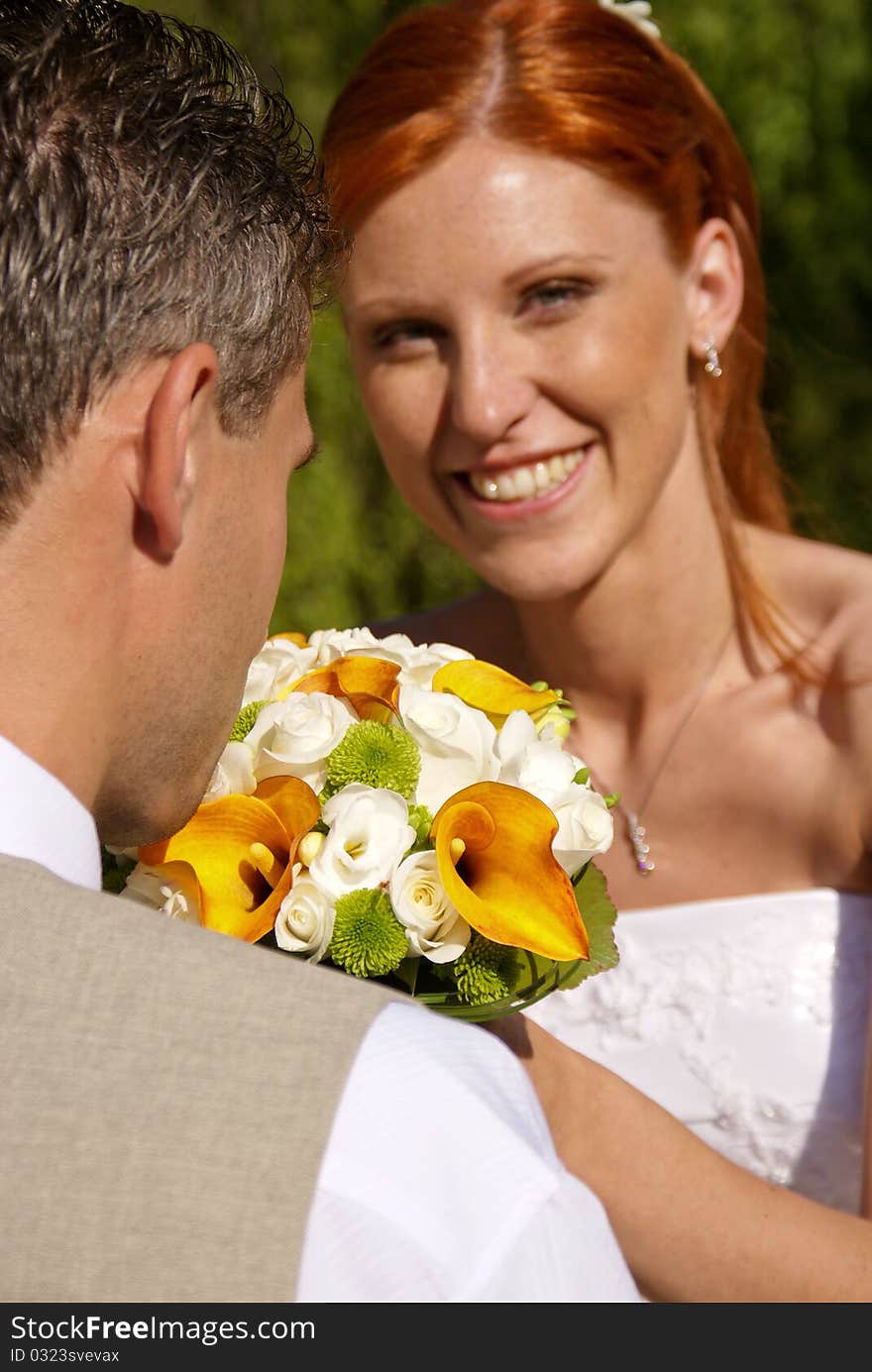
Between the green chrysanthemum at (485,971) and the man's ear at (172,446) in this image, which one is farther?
the green chrysanthemum at (485,971)

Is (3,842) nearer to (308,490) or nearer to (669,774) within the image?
(669,774)

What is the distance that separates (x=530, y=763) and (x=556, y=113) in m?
1.52

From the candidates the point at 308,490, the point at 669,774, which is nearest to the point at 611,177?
the point at 669,774

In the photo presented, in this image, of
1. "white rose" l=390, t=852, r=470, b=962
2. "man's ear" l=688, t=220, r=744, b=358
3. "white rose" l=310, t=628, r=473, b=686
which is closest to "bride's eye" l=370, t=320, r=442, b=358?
"man's ear" l=688, t=220, r=744, b=358

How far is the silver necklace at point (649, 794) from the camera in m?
3.11

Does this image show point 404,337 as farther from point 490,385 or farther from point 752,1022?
point 752,1022

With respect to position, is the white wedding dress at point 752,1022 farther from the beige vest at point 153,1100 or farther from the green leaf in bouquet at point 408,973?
the beige vest at point 153,1100

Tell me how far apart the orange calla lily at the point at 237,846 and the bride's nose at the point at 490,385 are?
1.21 metres

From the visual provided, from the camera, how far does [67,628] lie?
127 centimetres

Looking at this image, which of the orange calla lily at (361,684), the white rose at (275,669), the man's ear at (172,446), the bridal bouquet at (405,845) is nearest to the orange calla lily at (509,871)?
the bridal bouquet at (405,845)

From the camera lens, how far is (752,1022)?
2.92m

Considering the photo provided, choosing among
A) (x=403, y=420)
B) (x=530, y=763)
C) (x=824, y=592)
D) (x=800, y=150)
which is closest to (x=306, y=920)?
(x=530, y=763)

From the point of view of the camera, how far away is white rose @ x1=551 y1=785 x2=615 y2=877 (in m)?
1.72
